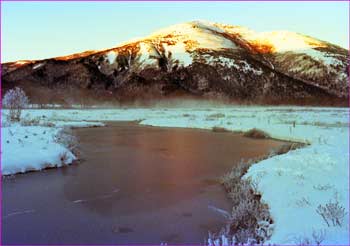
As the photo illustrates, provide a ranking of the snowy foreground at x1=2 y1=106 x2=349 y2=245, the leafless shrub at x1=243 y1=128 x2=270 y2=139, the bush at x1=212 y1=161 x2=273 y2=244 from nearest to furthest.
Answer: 1. the snowy foreground at x1=2 y1=106 x2=349 y2=245
2. the bush at x1=212 y1=161 x2=273 y2=244
3. the leafless shrub at x1=243 y1=128 x2=270 y2=139

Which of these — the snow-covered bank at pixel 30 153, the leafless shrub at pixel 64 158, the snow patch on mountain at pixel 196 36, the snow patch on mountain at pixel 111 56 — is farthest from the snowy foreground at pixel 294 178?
the snow patch on mountain at pixel 196 36

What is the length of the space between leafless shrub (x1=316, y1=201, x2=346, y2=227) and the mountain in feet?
296

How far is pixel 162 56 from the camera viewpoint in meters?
119

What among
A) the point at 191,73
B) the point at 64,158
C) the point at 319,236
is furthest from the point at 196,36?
the point at 319,236

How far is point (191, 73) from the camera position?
107438mm

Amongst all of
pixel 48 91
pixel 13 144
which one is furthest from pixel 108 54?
pixel 13 144

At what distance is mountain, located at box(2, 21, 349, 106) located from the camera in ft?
324

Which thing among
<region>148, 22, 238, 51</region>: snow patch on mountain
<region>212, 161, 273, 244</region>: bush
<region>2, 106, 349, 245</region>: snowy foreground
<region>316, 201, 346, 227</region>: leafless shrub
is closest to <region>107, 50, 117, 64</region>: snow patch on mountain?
<region>148, 22, 238, 51</region>: snow patch on mountain

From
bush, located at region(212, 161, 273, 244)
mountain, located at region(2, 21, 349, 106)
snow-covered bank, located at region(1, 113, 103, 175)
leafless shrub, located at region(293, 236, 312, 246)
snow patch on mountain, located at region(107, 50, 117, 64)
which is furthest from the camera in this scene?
snow patch on mountain, located at region(107, 50, 117, 64)

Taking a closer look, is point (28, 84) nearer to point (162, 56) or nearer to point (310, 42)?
point (162, 56)

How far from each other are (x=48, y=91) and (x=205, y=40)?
53.2m

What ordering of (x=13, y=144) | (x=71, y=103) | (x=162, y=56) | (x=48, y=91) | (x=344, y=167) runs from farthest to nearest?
(x=162, y=56) → (x=48, y=91) → (x=71, y=103) → (x=13, y=144) → (x=344, y=167)

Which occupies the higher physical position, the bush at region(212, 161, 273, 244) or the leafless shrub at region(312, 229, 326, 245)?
the leafless shrub at region(312, 229, 326, 245)

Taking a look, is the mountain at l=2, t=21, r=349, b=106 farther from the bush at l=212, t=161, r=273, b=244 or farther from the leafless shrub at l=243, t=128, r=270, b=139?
the bush at l=212, t=161, r=273, b=244
